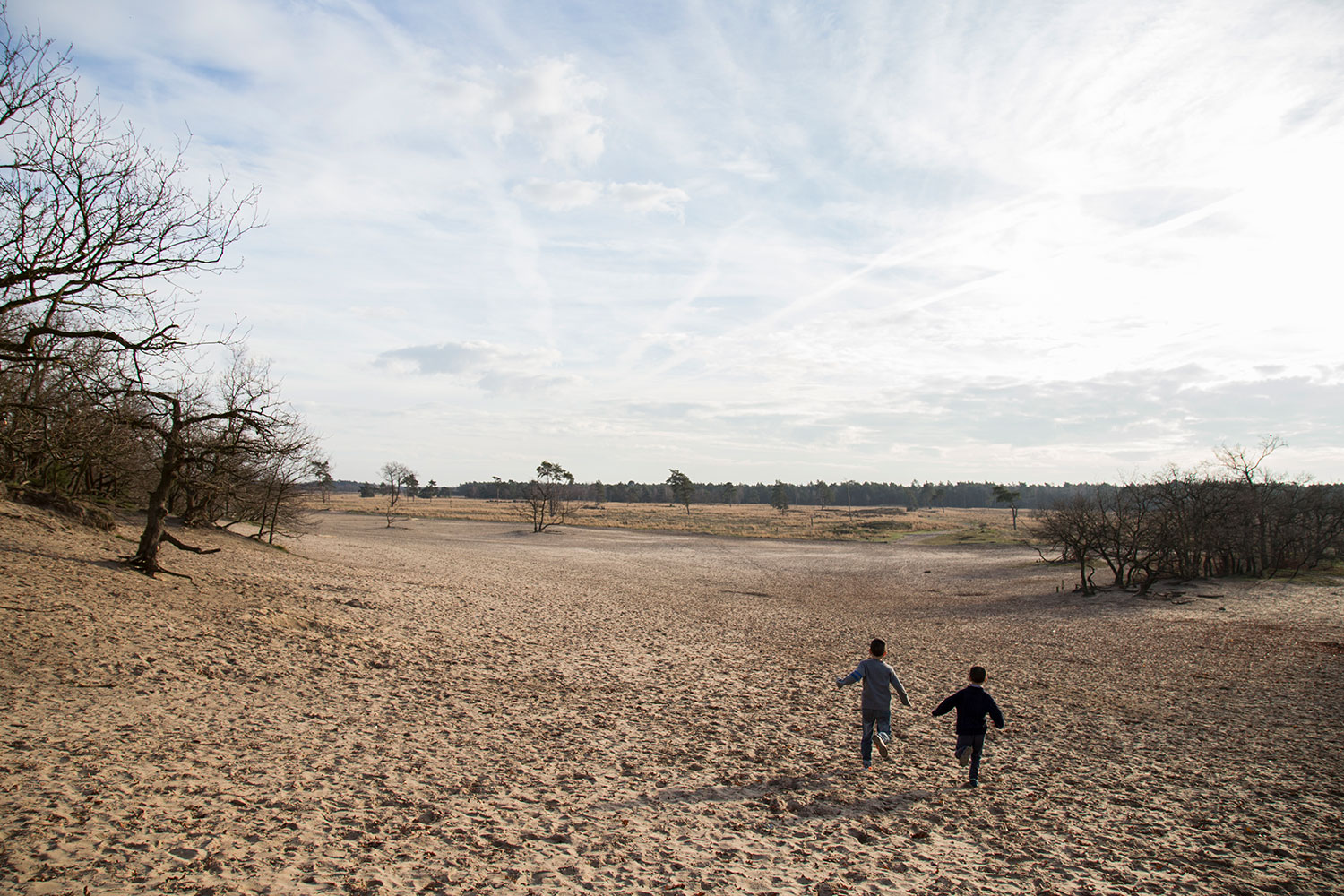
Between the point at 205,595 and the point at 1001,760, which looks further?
the point at 205,595

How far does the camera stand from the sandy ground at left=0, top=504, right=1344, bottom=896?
5852mm

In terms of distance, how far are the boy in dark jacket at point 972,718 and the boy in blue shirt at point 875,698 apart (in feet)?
2.16

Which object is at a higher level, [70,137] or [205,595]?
[70,137]

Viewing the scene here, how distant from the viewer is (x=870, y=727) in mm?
8875

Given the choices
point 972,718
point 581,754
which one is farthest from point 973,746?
point 581,754

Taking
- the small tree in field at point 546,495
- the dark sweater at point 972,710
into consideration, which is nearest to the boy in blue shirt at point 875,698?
the dark sweater at point 972,710

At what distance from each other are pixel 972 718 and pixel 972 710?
0.33 ft

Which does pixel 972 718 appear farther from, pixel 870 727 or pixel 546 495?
pixel 546 495

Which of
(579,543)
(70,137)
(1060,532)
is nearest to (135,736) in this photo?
(70,137)

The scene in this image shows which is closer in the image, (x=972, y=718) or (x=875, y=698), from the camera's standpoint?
(x=972, y=718)

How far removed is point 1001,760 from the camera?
957 cm

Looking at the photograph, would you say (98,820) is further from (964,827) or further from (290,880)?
(964,827)

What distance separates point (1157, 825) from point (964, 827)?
7.58 feet

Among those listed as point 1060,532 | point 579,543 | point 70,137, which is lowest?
point 579,543
